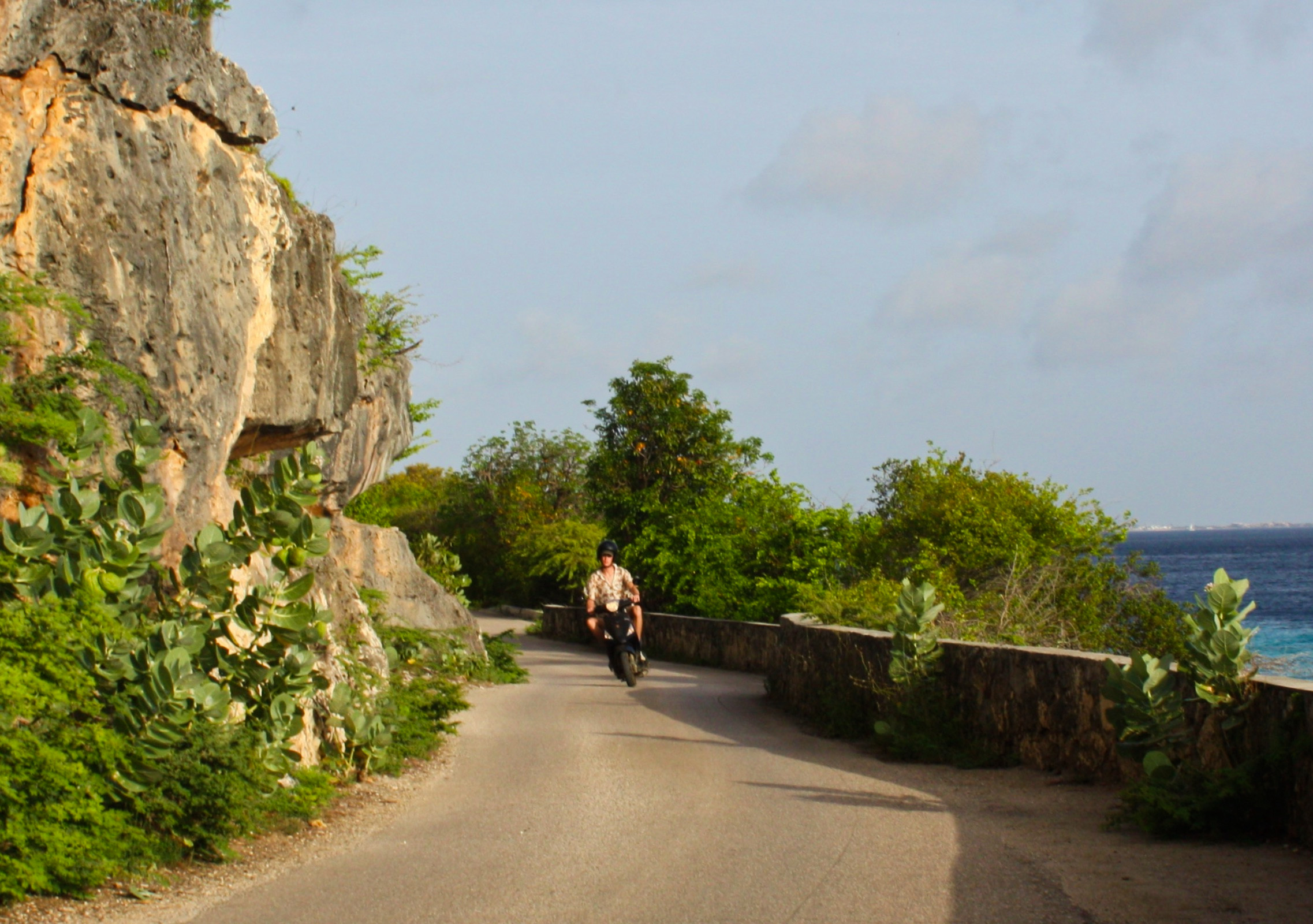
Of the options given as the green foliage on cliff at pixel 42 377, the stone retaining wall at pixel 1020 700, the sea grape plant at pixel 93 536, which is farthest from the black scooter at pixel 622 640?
the sea grape plant at pixel 93 536

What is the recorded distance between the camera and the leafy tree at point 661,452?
99.3 ft

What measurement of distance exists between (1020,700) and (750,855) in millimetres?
3859

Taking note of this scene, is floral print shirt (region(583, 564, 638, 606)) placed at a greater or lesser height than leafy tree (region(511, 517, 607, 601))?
lesser

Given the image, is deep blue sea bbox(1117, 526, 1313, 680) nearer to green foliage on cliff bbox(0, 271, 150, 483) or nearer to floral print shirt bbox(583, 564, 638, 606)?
floral print shirt bbox(583, 564, 638, 606)

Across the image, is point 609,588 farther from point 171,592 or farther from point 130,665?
point 130,665

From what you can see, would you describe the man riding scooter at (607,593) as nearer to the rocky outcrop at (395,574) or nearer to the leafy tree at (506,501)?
the rocky outcrop at (395,574)

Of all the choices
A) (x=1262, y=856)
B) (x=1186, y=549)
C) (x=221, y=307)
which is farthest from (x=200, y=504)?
(x=1186, y=549)

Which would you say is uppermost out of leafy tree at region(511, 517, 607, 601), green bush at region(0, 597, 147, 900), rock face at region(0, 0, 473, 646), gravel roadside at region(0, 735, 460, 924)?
rock face at region(0, 0, 473, 646)

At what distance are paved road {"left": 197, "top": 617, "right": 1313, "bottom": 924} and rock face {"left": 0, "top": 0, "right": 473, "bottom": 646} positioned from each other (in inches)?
132

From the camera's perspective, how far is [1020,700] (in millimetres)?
9758

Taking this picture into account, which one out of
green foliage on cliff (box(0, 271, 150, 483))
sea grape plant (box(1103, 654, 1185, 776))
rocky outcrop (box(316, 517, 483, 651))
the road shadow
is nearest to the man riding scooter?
rocky outcrop (box(316, 517, 483, 651))

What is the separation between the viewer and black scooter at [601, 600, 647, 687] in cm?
1608

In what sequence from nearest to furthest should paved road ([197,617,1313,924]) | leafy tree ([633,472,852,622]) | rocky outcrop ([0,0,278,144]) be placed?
paved road ([197,617,1313,924]) < rocky outcrop ([0,0,278,144]) < leafy tree ([633,472,852,622])

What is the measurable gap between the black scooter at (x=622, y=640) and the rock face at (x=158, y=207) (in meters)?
4.84
